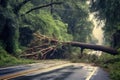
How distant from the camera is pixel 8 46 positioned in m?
36.2

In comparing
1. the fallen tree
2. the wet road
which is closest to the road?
the wet road

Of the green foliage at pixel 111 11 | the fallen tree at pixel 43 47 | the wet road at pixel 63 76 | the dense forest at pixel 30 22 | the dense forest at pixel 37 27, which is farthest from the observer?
the fallen tree at pixel 43 47

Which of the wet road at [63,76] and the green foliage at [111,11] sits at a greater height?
the green foliage at [111,11]

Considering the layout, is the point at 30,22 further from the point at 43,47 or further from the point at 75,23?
the point at 75,23

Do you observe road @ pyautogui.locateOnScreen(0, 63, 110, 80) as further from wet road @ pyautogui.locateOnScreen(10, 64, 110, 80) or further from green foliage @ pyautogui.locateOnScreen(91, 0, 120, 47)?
green foliage @ pyautogui.locateOnScreen(91, 0, 120, 47)

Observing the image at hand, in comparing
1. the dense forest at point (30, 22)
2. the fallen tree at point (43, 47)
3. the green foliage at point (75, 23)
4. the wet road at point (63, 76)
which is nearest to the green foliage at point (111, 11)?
the fallen tree at point (43, 47)

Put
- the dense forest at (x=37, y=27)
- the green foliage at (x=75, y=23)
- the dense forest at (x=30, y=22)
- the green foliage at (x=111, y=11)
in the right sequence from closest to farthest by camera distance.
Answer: the green foliage at (x=111, y=11), the dense forest at (x=37, y=27), the dense forest at (x=30, y=22), the green foliage at (x=75, y=23)

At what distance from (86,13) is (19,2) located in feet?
71.2

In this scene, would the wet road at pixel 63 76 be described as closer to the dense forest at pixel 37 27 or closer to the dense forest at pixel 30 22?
the dense forest at pixel 37 27

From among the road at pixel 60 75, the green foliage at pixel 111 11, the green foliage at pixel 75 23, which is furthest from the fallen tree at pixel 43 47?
the green foliage at pixel 75 23

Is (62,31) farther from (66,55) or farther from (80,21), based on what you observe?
(80,21)

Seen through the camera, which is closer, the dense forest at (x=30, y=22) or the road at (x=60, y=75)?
the road at (x=60, y=75)

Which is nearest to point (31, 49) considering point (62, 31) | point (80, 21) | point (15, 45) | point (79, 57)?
point (15, 45)

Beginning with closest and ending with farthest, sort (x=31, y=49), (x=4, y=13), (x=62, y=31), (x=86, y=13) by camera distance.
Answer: (x=4, y=13), (x=31, y=49), (x=62, y=31), (x=86, y=13)
